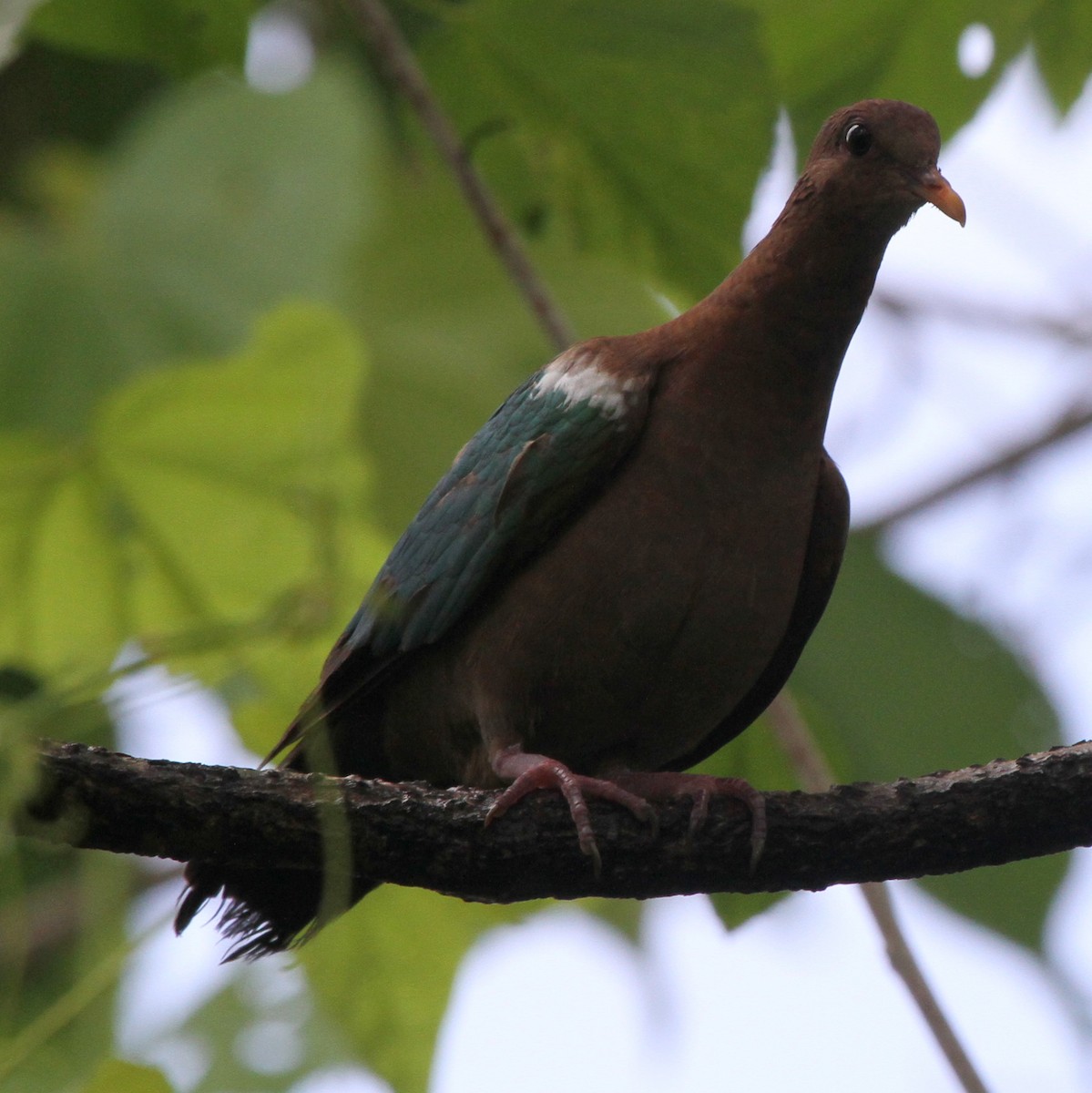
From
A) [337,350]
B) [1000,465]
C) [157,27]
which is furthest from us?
[1000,465]

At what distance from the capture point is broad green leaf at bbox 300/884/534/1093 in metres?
3.58

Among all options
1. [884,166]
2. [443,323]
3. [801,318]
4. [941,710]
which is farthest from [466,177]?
[941,710]

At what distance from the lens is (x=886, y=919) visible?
3.46 metres

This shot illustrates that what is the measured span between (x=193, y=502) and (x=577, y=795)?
109 cm

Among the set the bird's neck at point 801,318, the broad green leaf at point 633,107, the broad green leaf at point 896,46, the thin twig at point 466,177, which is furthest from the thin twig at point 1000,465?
the thin twig at point 466,177

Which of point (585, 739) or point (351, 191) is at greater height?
point (351, 191)

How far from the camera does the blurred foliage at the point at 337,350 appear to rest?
11.5 feet

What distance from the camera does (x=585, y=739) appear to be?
4172mm

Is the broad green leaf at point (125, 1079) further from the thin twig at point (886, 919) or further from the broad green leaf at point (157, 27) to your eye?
the broad green leaf at point (157, 27)

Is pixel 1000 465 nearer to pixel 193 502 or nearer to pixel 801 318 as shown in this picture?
pixel 801 318

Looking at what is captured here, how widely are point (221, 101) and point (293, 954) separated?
2006 millimetres

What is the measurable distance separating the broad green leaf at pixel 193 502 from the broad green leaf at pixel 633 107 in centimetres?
99

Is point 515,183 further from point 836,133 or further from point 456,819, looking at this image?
point 456,819

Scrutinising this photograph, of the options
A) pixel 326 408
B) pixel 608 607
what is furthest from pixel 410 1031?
pixel 326 408
